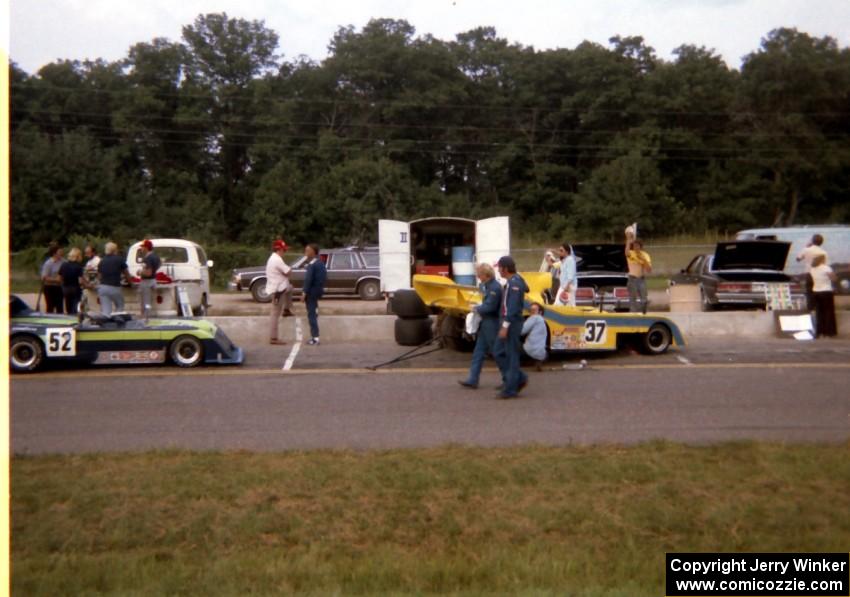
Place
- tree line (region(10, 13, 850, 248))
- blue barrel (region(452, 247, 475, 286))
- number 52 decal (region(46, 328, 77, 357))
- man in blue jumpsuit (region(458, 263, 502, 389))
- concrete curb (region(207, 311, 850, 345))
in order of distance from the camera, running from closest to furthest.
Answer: man in blue jumpsuit (region(458, 263, 502, 389)) < number 52 decal (region(46, 328, 77, 357)) < concrete curb (region(207, 311, 850, 345)) < blue barrel (region(452, 247, 475, 286)) < tree line (region(10, 13, 850, 248))

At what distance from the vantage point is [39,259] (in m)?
37.0

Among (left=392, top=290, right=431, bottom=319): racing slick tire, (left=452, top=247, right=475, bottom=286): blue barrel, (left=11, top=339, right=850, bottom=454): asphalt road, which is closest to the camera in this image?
(left=11, top=339, right=850, bottom=454): asphalt road

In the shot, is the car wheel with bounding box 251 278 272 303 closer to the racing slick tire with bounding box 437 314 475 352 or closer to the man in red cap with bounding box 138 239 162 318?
the man in red cap with bounding box 138 239 162 318

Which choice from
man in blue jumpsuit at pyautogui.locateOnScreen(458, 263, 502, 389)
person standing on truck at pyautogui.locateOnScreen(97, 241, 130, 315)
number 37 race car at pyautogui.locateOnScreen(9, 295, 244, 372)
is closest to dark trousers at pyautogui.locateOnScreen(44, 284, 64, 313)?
person standing on truck at pyautogui.locateOnScreen(97, 241, 130, 315)

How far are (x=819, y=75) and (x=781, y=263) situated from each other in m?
7.89

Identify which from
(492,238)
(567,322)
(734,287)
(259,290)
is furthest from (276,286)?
(259,290)

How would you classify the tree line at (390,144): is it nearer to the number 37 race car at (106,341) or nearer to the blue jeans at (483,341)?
the number 37 race car at (106,341)

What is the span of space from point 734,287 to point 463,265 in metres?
6.88

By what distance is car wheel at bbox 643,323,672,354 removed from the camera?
1561 cm

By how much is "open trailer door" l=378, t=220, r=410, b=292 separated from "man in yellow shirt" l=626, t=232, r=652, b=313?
22.3 ft

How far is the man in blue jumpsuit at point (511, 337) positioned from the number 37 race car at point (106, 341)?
475 cm

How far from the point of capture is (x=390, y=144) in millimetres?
56438

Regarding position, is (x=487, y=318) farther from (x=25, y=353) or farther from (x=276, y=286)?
(x=25, y=353)

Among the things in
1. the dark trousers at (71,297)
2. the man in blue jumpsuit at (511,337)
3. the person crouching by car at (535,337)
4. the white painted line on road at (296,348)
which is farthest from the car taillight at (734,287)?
the dark trousers at (71,297)
